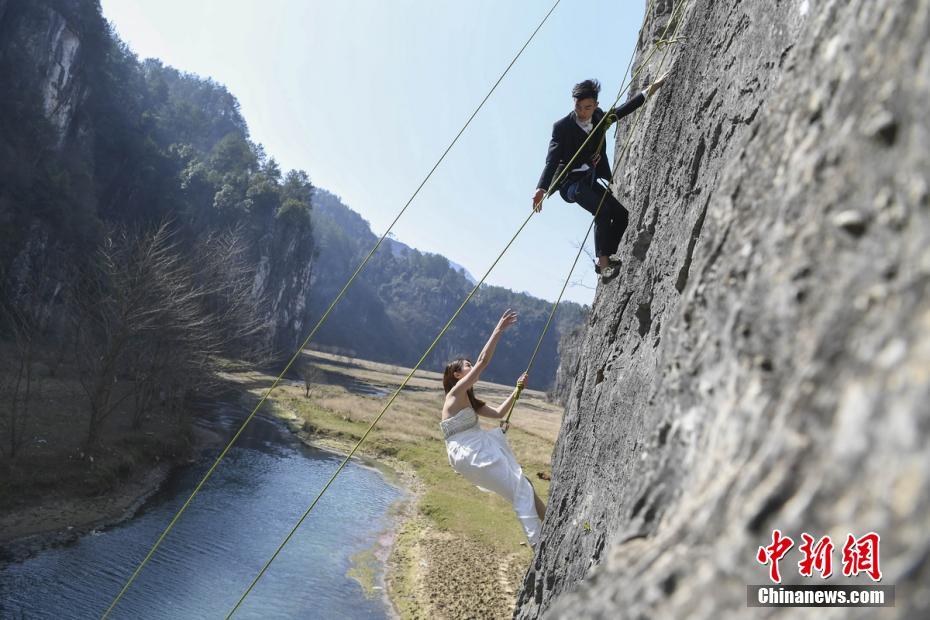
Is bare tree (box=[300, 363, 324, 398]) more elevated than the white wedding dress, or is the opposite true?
the white wedding dress

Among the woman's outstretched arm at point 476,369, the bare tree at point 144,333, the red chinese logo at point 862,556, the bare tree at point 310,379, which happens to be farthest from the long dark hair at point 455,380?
the bare tree at point 310,379

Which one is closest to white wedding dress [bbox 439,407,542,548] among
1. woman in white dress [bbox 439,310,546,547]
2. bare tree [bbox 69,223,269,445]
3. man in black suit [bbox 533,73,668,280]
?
woman in white dress [bbox 439,310,546,547]

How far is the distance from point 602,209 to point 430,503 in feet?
77.5

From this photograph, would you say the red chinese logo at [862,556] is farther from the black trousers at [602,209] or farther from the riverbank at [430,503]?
the riverbank at [430,503]

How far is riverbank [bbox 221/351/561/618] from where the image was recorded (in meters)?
19.8

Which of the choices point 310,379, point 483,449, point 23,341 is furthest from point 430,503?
point 310,379

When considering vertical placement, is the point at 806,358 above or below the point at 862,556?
above

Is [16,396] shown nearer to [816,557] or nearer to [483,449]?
[483,449]

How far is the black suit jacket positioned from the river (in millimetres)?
15463

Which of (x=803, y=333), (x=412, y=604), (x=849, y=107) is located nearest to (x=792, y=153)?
(x=849, y=107)

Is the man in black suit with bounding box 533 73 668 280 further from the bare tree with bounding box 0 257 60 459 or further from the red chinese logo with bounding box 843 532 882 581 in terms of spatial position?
the bare tree with bounding box 0 257 60 459

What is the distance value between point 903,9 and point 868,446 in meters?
1.37

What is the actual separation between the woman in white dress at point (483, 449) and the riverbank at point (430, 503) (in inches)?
33.2

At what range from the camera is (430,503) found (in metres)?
28.7
